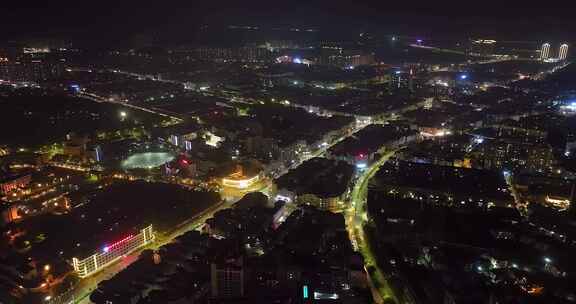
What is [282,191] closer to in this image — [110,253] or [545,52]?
[110,253]

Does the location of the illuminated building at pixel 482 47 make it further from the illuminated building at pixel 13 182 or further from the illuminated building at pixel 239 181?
the illuminated building at pixel 13 182

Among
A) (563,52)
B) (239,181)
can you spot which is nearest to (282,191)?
(239,181)

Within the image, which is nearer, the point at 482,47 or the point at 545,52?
the point at 545,52

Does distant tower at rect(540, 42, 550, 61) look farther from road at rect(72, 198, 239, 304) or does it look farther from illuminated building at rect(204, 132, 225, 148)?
road at rect(72, 198, 239, 304)

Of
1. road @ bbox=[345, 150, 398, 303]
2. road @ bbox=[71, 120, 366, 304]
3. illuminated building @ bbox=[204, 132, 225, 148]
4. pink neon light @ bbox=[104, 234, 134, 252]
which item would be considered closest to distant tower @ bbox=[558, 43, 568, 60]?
road @ bbox=[345, 150, 398, 303]

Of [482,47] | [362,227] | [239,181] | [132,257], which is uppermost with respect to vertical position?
[482,47]
